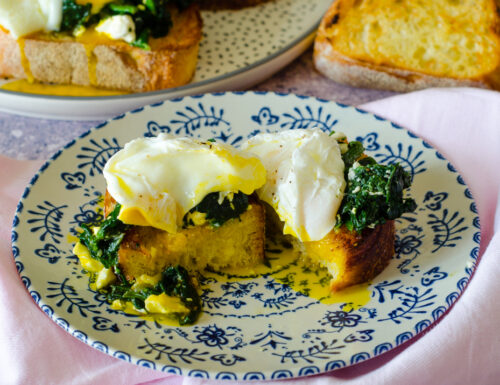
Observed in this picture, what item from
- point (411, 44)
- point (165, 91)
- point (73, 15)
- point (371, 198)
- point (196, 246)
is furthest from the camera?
point (411, 44)

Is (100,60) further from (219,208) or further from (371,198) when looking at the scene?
(371,198)

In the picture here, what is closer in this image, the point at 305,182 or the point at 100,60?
the point at 305,182

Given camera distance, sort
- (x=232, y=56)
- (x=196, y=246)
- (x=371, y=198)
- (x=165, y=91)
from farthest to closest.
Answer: (x=232, y=56)
(x=165, y=91)
(x=196, y=246)
(x=371, y=198)

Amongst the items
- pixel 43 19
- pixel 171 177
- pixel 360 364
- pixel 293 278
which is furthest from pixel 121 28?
pixel 360 364

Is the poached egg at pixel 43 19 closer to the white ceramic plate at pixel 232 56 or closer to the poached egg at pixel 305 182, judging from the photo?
the white ceramic plate at pixel 232 56

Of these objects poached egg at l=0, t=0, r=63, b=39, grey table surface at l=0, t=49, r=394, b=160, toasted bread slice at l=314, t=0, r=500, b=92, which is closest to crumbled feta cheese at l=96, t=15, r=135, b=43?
poached egg at l=0, t=0, r=63, b=39

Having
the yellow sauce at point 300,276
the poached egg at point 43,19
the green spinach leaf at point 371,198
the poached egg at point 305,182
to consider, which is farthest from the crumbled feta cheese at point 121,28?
the green spinach leaf at point 371,198

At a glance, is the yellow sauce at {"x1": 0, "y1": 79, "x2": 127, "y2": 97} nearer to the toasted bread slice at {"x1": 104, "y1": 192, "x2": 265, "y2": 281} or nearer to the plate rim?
the plate rim
